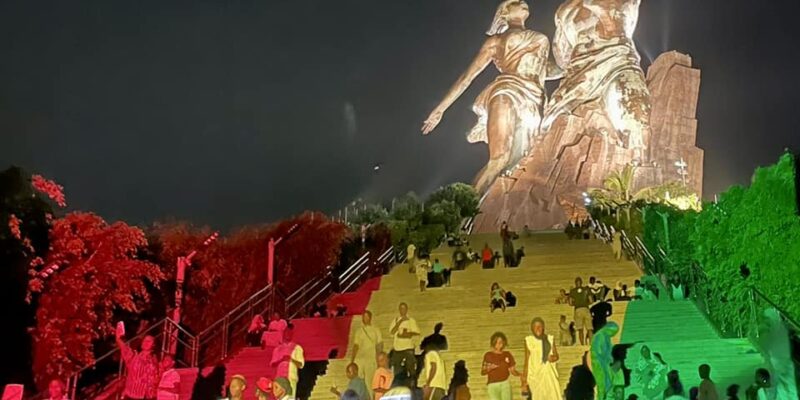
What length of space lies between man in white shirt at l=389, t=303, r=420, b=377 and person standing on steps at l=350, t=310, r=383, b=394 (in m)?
0.22

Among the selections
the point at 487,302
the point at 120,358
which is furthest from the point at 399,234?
the point at 120,358

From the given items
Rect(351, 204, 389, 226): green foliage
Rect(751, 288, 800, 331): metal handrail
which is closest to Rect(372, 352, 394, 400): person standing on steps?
Rect(751, 288, 800, 331): metal handrail

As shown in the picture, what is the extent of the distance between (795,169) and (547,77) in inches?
1127

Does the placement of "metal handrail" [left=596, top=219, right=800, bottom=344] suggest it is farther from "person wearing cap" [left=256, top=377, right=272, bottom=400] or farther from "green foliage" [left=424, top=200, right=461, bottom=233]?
"green foliage" [left=424, top=200, right=461, bottom=233]

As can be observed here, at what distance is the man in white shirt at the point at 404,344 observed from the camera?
9508 mm

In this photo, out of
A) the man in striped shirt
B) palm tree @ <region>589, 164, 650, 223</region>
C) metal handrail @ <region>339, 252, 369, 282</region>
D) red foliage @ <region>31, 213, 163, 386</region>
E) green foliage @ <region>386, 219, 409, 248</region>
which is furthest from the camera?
palm tree @ <region>589, 164, 650, 223</region>

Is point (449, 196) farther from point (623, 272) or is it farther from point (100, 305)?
point (100, 305)

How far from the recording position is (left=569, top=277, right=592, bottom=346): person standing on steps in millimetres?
11391

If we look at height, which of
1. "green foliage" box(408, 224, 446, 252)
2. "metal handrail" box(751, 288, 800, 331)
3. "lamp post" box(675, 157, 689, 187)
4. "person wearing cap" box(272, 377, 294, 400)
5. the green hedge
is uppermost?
"lamp post" box(675, 157, 689, 187)

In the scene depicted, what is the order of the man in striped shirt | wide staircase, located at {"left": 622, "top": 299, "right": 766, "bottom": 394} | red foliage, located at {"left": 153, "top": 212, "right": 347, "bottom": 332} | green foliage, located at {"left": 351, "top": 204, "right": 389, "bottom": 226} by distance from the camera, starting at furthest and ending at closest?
1. green foliage, located at {"left": 351, "top": 204, "right": 389, "bottom": 226}
2. red foliage, located at {"left": 153, "top": 212, "right": 347, "bottom": 332}
3. wide staircase, located at {"left": 622, "top": 299, "right": 766, "bottom": 394}
4. the man in striped shirt

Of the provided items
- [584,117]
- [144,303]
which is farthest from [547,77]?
[144,303]

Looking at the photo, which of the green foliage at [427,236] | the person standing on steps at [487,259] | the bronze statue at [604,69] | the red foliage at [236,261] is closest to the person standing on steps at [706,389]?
the person standing on steps at [487,259]

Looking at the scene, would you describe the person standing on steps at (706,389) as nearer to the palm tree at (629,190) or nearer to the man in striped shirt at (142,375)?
the man in striped shirt at (142,375)

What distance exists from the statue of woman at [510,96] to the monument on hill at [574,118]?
5cm
